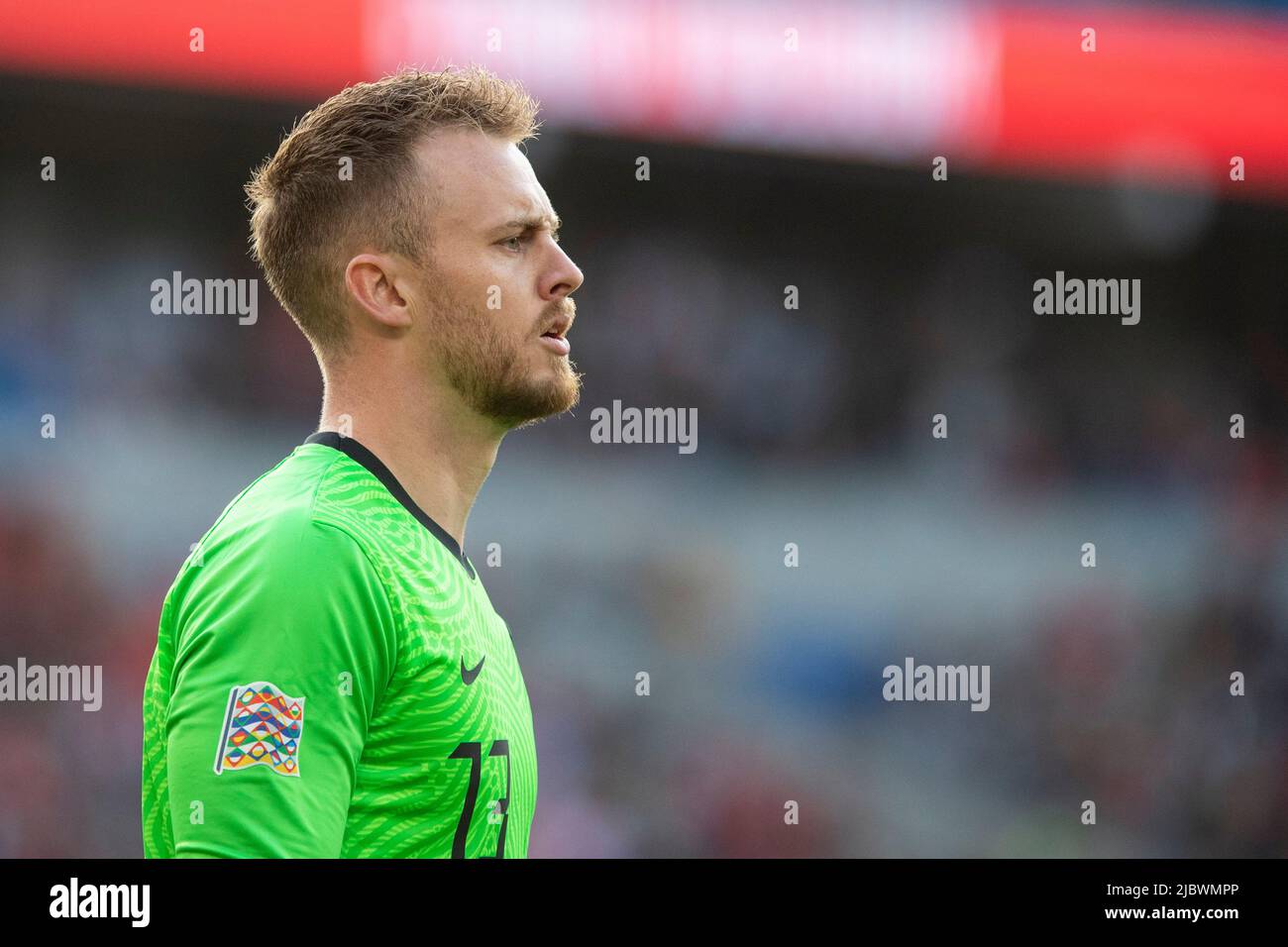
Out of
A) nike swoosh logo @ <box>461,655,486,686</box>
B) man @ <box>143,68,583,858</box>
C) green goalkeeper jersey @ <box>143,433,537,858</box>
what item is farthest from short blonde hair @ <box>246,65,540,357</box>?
nike swoosh logo @ <box>461,655,486,686</box>

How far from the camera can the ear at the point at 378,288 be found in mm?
2539

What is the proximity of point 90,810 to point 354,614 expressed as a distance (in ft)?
18.1

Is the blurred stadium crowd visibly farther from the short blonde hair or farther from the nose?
the nose

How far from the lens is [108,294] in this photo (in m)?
7.51

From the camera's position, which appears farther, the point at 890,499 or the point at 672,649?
the point at 890,499

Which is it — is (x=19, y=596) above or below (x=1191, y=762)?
above

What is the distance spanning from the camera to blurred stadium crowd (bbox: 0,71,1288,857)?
729 cm

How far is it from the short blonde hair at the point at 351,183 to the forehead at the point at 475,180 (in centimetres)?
3

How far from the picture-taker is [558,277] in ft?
8.57

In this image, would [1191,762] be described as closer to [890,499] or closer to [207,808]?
[890,499]

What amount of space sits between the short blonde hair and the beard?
15 centimetres

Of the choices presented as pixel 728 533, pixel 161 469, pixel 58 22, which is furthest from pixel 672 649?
pixel 58 22

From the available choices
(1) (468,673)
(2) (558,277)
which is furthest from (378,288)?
(1) (468,673)

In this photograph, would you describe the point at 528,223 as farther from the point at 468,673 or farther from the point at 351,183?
the point at 468,673
